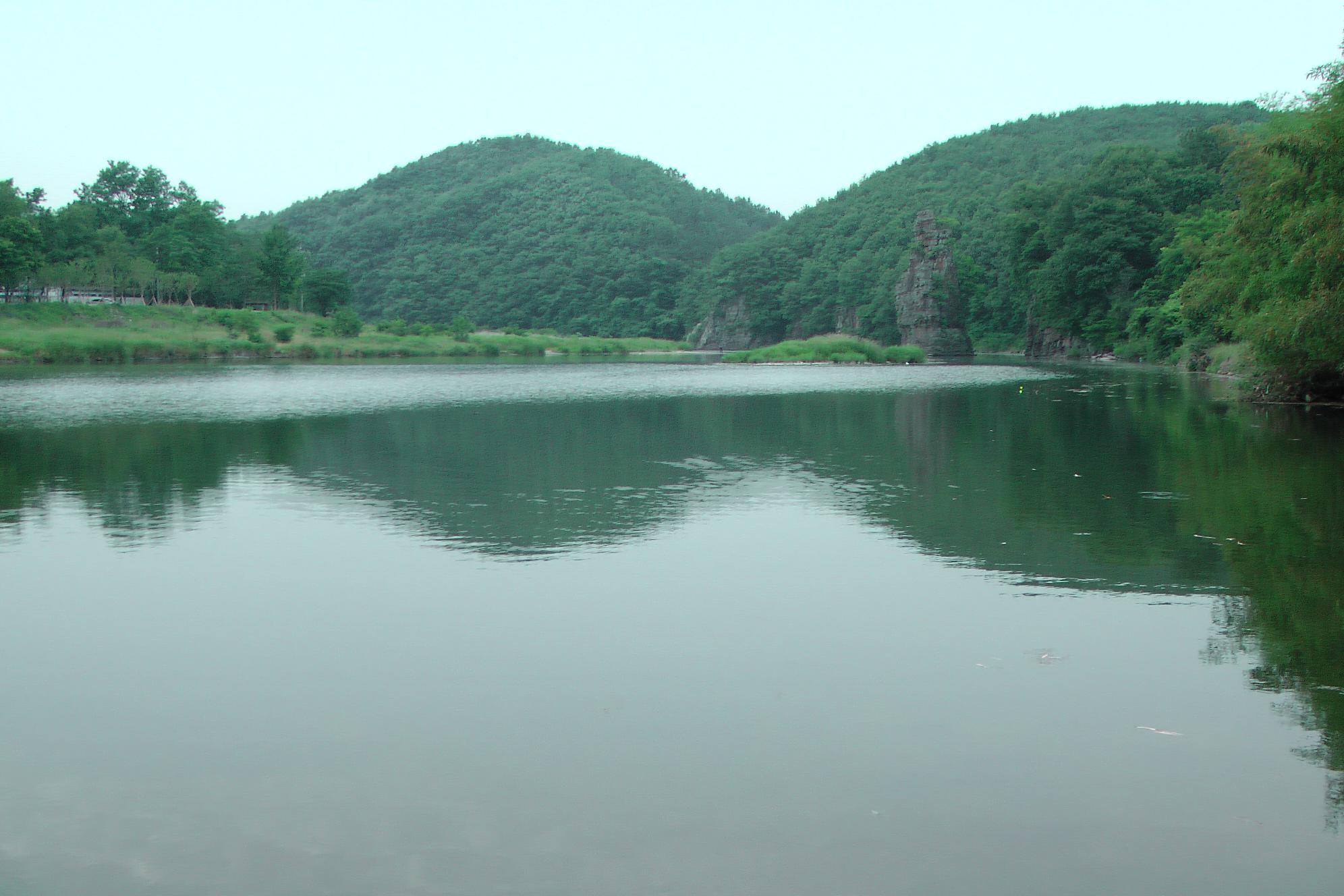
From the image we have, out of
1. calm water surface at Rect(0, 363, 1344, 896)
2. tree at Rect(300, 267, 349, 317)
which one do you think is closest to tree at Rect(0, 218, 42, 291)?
tree at Rect(300, 267, 349, 317)

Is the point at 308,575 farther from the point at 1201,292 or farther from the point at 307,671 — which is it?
the point at 1201,292

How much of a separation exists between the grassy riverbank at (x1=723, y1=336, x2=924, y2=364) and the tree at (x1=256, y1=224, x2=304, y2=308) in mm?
49966

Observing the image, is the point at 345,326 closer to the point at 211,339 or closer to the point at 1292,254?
the point at 211,339

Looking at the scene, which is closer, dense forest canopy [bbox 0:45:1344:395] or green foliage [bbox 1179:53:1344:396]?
green foliage [bbox 1179:53:1344:396]

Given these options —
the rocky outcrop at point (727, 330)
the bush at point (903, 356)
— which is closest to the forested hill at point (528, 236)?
the rocky outcrop at point (727, 330)

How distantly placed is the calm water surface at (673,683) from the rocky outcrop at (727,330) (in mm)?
118540

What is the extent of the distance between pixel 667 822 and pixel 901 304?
356 feet

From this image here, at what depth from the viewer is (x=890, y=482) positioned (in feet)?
56.7

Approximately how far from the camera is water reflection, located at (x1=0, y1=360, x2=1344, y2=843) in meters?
10.3

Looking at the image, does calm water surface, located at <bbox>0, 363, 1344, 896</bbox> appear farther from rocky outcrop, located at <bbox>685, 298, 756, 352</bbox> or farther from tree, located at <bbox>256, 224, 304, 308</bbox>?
rocky outcrop, located at <bbox>685, 298, 756, 352</bbox>

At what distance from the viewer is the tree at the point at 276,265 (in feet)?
363

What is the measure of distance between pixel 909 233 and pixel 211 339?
7500 cm

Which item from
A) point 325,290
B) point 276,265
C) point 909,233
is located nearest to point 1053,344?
point 909,233

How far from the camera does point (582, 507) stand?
580 inches
